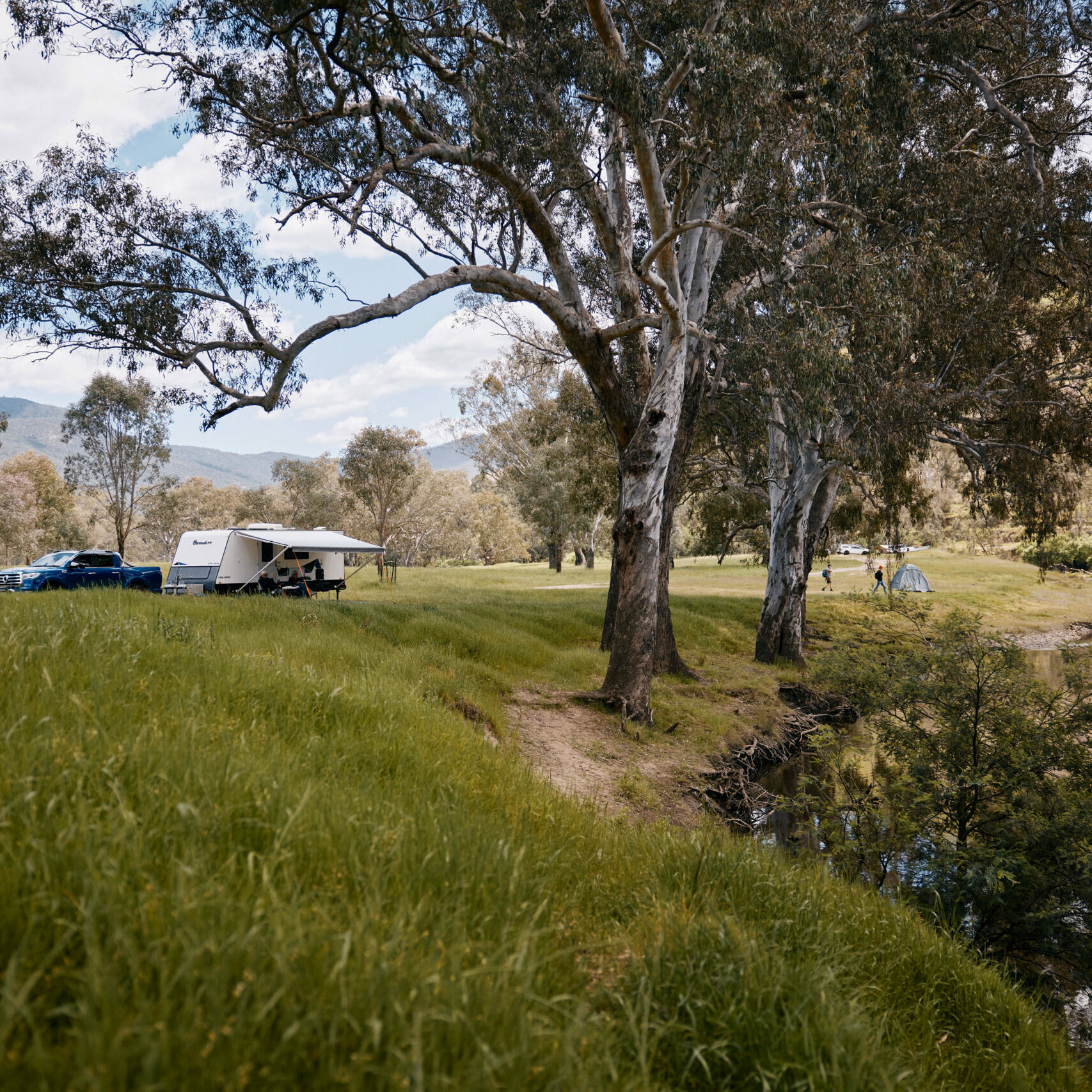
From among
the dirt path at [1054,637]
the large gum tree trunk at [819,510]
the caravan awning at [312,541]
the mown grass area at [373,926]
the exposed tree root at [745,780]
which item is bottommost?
the exposed tree root at [745,780]

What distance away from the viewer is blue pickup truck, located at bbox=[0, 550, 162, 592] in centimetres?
1684

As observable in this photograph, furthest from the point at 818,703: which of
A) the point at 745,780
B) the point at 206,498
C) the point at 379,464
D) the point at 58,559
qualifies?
the point at 206,498

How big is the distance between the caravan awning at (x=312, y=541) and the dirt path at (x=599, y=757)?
31.9 feet

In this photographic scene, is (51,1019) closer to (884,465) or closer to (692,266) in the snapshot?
(692,266)

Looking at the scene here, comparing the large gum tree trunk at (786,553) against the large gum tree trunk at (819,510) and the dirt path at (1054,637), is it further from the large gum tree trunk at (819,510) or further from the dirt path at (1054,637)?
the dirt path at (1054,637)

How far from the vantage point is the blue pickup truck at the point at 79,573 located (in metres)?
16.8

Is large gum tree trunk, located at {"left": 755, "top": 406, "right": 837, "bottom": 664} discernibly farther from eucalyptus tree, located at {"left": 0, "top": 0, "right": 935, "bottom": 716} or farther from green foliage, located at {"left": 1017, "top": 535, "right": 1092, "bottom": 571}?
green foliage, located at {"left": 1017, "top": 535, "right": 1092, "bottom": 571}

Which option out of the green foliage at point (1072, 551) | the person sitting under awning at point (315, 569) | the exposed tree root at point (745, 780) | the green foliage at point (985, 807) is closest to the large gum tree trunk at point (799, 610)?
the exposed tree root at point (745, 780)

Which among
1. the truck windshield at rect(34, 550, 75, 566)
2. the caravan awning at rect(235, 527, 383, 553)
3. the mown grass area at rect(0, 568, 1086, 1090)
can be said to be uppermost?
the caravan awning at rect(235, 527, 383, 553)

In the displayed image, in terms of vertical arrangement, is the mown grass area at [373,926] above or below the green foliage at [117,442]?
below

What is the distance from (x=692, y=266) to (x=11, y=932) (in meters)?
12.2

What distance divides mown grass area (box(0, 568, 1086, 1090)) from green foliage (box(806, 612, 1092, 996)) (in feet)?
8.42

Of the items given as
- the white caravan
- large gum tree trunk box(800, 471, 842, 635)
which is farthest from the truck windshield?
large gum tree trunk box(800, 471, 842, 635)

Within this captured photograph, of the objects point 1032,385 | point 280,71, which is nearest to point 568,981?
point 280,71
